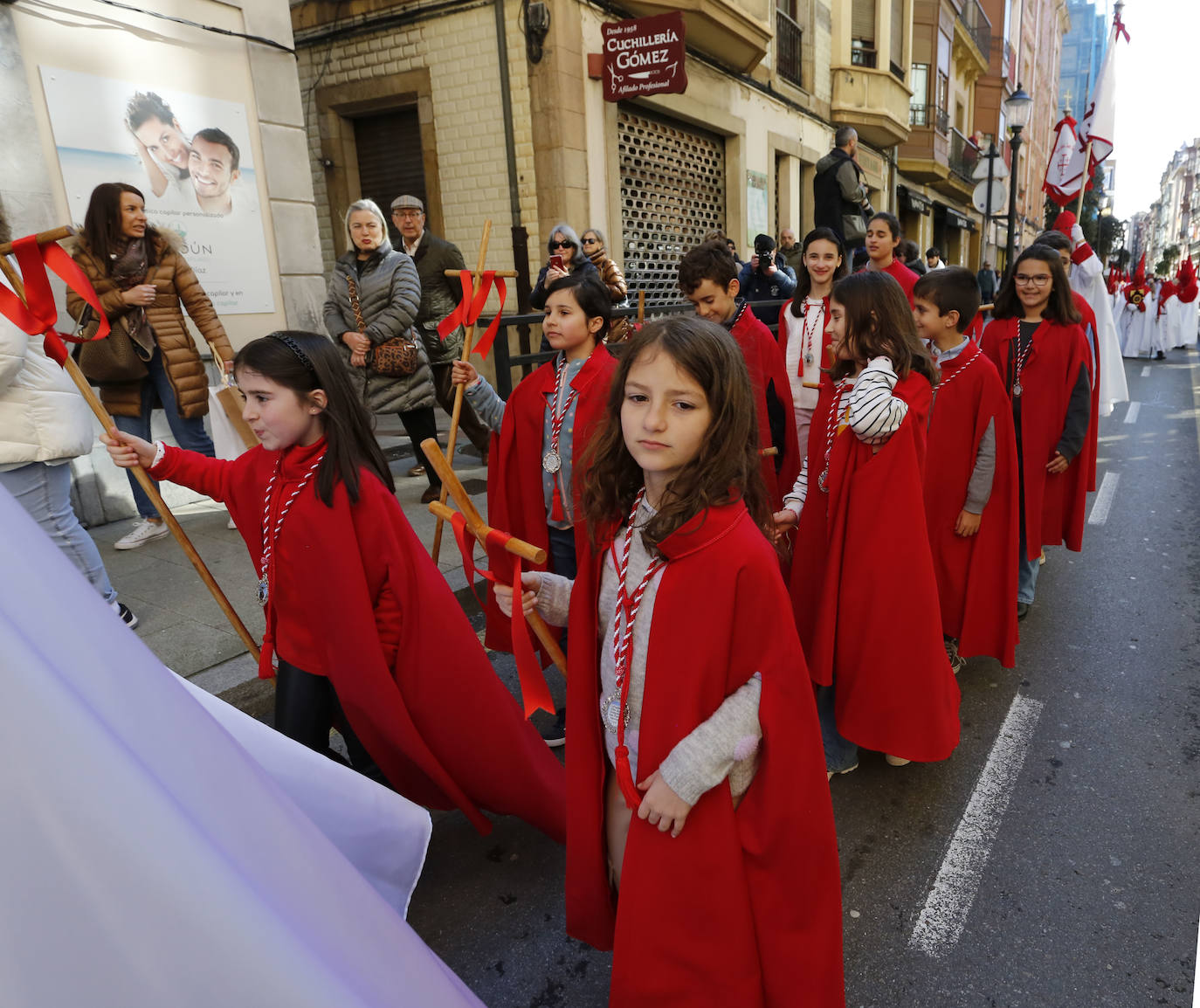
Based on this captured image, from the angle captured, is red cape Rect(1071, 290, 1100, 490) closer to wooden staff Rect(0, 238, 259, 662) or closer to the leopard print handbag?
the leopard print handbag

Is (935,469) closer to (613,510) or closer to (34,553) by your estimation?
(613,510)

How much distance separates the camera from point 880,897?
96.8 inches

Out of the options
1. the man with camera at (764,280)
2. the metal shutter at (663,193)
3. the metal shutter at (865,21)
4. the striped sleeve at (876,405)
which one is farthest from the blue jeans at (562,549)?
the metal shutter at (865,21)

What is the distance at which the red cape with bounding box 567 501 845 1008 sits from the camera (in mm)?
1608

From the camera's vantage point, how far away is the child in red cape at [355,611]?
2322 millimetres

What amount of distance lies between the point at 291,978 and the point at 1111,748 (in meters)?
3.39

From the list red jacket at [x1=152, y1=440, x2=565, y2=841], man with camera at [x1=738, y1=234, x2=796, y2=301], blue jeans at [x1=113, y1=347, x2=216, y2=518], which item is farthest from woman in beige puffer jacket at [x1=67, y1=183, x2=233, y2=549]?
man with camera at [x1=738, y1=234, x2=796, y2=301]

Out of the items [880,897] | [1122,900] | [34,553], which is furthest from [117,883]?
[1122,900]

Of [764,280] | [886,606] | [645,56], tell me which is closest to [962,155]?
[645,56]

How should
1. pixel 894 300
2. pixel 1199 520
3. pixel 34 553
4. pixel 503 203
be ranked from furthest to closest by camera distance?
pixel 503 203
pixel 1199 520
pixel 894 300
pixel 34 553

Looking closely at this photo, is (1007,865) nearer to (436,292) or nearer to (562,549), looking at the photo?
(562,549)

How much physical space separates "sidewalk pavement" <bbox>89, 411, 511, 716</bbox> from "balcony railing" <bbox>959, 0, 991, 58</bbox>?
30257 millimetres

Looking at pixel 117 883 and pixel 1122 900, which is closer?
pixel 117 883

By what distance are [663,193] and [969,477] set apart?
949 cm
